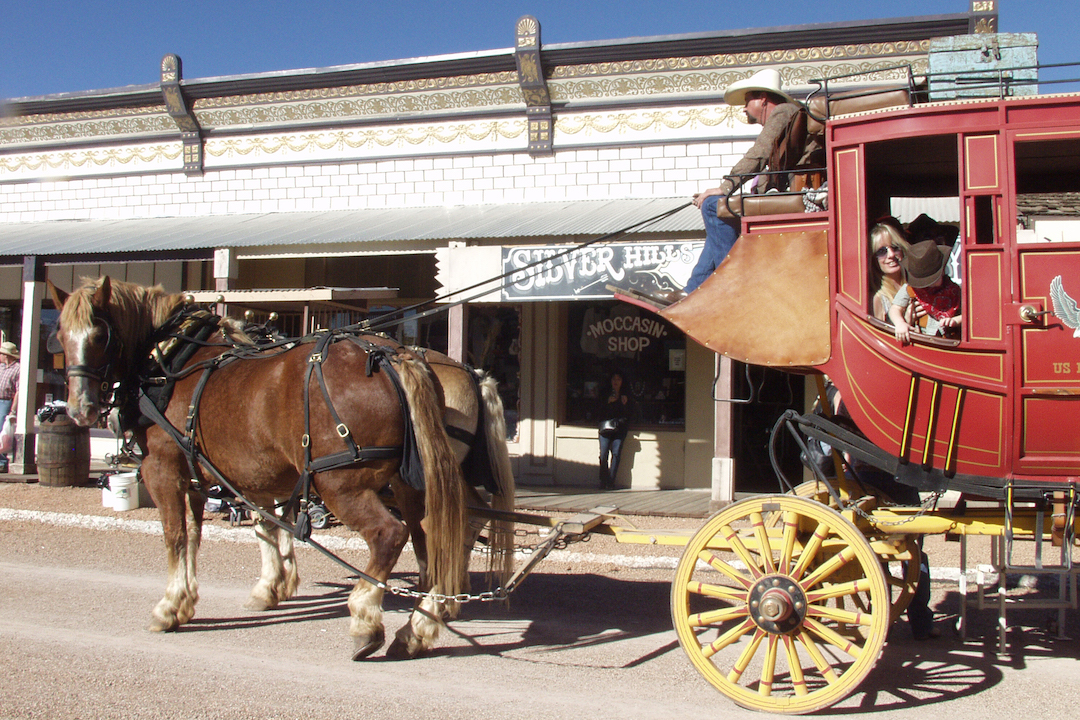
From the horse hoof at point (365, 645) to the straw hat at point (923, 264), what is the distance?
11.0 feet

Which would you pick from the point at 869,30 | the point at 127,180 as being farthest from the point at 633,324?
the point at 127,180

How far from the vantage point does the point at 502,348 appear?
12.0m

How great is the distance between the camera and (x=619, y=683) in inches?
167

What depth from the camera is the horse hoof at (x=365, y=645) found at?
4.44 m

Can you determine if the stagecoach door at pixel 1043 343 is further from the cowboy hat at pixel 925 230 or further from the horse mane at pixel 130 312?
the horse mane at pixel 130 312

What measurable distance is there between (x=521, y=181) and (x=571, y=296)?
293cm

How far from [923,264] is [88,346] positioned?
4.75 metres

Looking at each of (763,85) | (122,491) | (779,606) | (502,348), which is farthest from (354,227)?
(779,606)

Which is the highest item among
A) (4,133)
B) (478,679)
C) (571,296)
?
(4,133)

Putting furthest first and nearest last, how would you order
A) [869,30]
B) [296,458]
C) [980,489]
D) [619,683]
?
1. [869,30]
2. [296,458]
3. [619,683]
4. [980,489]

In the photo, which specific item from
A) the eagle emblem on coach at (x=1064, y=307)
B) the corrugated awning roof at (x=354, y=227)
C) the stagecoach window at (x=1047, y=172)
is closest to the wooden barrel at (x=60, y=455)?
the corrugated awning roof at (x=354, y=227)

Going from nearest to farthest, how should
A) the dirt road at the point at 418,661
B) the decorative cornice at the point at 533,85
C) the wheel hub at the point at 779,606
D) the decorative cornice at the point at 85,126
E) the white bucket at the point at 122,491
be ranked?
the wheel hub at the point at 779,606 → the dirt road at the point at 418,661 → the white bucket at the point at 122,491 → the decorative cornice at the point at 533,85 → the decorative cornice at the point at 85,126

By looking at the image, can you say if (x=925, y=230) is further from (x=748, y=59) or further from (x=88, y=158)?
(x=88, y=158)

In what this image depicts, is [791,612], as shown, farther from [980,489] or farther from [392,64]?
[392,64]
